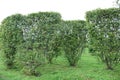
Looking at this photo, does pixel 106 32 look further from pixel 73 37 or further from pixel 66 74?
pixel 66 74

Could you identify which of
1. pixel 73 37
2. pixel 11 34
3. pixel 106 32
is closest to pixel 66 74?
pixel 73 37

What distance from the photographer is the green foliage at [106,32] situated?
466 inches

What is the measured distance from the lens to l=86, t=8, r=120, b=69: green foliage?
466 inches

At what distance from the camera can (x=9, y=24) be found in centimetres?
1381

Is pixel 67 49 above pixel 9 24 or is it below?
below

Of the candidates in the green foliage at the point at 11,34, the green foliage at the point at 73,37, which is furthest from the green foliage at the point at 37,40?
the green foliage at the point at 73,37

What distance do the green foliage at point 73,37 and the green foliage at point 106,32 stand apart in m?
1.23

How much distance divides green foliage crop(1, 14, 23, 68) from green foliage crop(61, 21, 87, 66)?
7.74 feet

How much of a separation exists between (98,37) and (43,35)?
2.88 metres

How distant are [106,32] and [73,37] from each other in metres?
2.14

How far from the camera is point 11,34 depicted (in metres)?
13.8

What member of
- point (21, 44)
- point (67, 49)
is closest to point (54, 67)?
point (67, 49)

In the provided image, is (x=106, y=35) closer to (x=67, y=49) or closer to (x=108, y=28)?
(x=108, y=28)

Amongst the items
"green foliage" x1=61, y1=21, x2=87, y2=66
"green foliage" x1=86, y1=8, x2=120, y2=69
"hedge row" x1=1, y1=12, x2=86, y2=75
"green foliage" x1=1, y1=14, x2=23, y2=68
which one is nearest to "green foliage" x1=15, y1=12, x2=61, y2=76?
"hedge row" x1=1, y1=12, x2=86, y2=75
